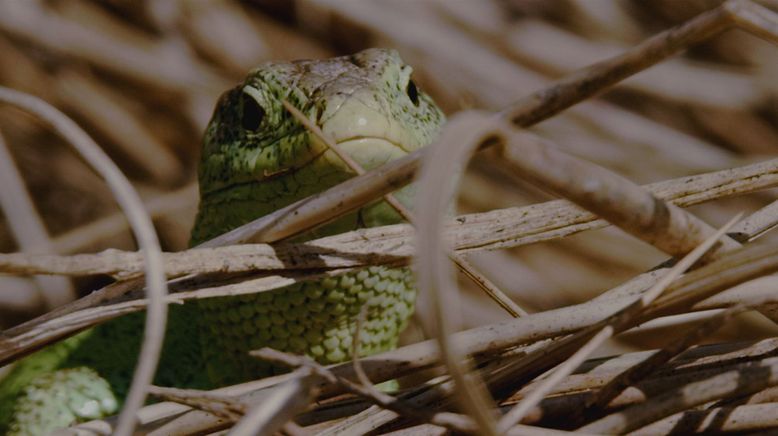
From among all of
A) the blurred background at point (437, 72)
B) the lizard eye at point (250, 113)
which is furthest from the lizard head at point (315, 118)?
the blurred background at point (437, 72)

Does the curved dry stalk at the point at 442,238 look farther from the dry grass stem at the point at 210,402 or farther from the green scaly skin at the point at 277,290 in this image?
the green scaly skin at the point at 277,290

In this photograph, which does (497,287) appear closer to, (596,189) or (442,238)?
(596,189)

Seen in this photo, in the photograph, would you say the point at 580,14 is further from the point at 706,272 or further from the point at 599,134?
the point at 706,272

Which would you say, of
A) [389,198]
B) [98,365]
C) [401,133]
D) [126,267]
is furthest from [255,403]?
[98,365]

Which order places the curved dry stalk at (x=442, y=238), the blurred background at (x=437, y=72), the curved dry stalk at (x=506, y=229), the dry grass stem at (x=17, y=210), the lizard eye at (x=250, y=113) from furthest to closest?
the blurred background at (x=437, y=72)
the dry grass stem at (x=17, y=210)
the lizard eye at (x=250, y=113)
the curved dry stalk at (x=506, y=229)
the curved dry stalk at (x=442, y=238)

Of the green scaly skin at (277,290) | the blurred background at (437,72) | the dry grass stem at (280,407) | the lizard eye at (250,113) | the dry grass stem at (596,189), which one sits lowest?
the dry grass stem at (280,407)

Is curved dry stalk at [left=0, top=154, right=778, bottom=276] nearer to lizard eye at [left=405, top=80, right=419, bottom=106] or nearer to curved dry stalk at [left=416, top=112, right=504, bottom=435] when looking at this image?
curved dry stalk at [left=416, top=112, right=504, bottom=435]
